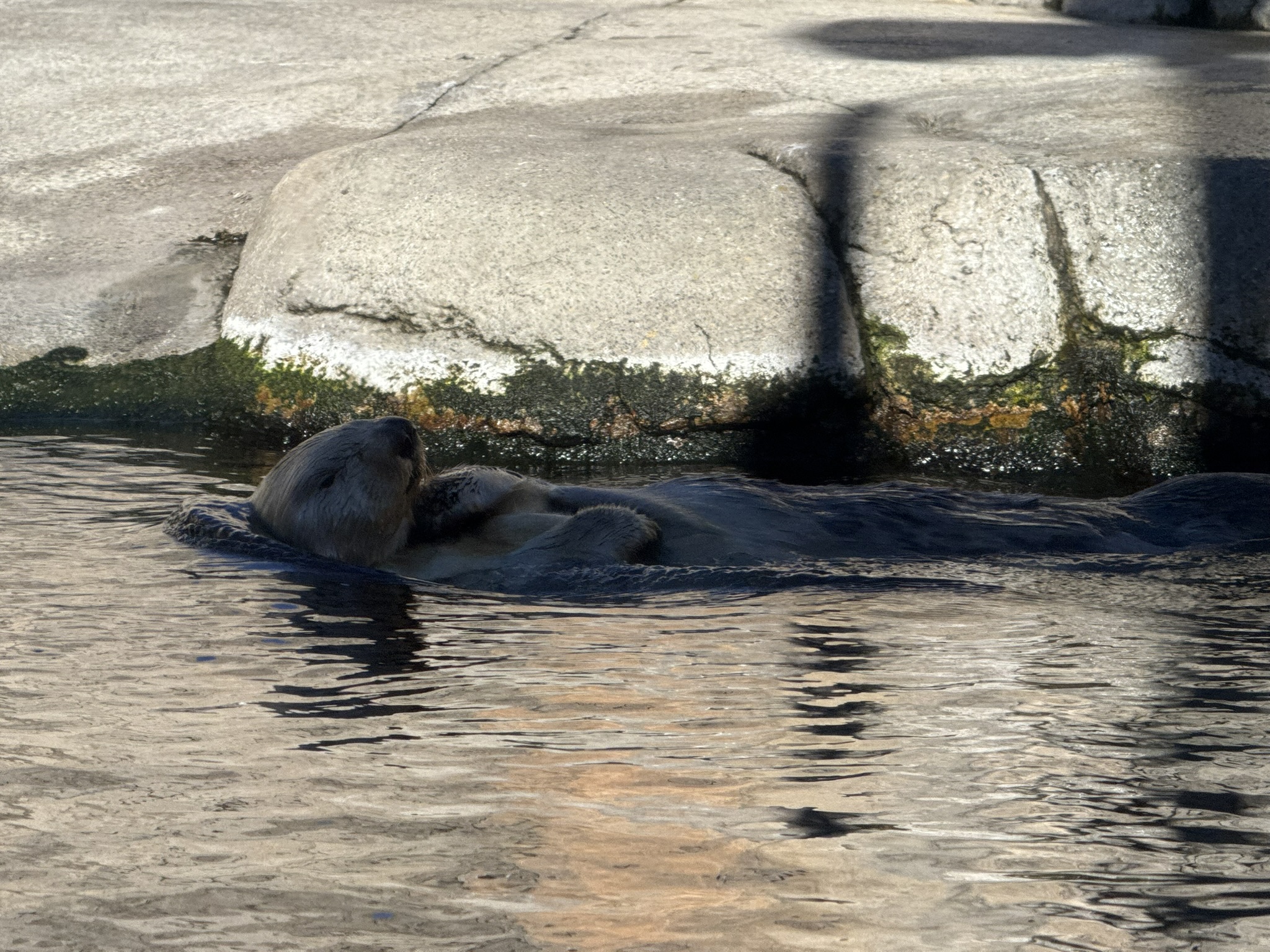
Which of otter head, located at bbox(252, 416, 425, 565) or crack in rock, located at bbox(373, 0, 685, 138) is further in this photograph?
crack in rock, located at bbox(373, 0, 685, 138)

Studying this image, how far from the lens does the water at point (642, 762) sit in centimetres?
179

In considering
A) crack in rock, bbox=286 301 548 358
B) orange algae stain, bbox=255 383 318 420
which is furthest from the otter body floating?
orange algae stain, bbox=255 383 318 420

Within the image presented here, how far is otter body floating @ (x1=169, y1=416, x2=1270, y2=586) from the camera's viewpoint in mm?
3863

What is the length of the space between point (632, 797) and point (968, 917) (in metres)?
0.55

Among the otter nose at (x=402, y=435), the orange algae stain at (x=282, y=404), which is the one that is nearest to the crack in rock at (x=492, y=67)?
the orange algae stain at (x=282, y=404)

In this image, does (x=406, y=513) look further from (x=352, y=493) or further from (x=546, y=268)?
(x=546, y=268)

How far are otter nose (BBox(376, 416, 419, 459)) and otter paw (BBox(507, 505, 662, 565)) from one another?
0.41 meters

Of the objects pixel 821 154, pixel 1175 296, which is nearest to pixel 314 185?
pixel 821 154

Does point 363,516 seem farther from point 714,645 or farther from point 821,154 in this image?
point 821,154

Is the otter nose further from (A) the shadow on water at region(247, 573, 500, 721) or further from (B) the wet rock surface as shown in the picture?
(B) the wet rock surface

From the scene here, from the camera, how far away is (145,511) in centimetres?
446

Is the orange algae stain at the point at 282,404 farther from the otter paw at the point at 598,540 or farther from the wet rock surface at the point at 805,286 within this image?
the otter paw at the point at 598,540

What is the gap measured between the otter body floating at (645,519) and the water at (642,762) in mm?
163

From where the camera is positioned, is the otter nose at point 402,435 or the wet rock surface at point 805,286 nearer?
the otter nose at point 402,435
